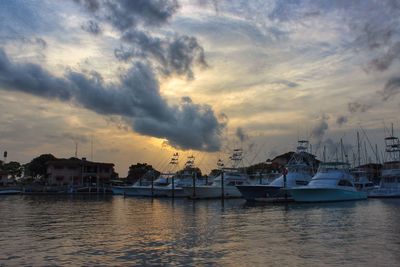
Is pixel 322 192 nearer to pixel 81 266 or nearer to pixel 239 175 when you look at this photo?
pixel 239 175

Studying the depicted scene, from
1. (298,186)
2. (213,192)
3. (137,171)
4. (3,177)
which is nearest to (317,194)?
(298,186)

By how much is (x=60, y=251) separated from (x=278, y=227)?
639 inches

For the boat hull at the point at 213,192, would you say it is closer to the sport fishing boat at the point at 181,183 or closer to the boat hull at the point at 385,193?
the sport fishing boat at the point at 181,183

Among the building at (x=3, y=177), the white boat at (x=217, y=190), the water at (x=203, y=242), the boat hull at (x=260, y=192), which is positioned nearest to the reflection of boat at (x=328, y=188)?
the boat hull at (x=260, y=192)

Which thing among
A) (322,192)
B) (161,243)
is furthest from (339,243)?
(322,192)

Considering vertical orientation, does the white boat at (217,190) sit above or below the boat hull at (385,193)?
above

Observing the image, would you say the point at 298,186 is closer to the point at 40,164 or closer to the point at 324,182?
the point at 324,182

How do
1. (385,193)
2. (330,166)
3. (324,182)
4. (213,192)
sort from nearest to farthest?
(324,182) → (330,166) → (213,192) → (385,193)

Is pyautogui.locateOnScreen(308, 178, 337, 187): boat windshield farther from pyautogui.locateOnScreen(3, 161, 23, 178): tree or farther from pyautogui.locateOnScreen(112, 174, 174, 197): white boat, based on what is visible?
pyautogui.locateOnScreen(3, 161, 23, 178): tree

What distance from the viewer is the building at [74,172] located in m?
120

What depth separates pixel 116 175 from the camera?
14712 cm

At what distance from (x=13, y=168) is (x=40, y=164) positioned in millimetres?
15782

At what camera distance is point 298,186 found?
2694 inches

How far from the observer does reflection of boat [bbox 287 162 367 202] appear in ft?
199
